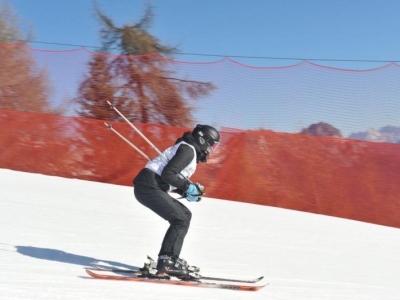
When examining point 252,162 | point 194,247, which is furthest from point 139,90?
point 194,247

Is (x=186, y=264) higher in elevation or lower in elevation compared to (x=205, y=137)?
lower

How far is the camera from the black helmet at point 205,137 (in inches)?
202

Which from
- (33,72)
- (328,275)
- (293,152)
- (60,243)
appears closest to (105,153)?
(33,72)

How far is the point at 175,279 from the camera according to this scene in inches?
212

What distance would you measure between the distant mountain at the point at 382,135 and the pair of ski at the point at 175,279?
7.11 metres

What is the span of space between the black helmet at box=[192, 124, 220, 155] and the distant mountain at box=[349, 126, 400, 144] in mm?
7471

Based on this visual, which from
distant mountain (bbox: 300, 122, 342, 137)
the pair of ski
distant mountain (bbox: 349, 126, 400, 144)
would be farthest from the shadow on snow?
distant mountain (bbox: 349, 126, 400, 144)

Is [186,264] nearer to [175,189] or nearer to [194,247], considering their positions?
[175,189]

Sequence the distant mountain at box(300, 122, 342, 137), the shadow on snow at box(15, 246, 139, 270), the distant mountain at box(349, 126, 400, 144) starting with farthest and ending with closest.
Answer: the distant mountain at box(300, 122, 342, 137), the distant mountain at box(349, 126, 400, 144), the shadow on snow at box(15, 246, 139, 270)

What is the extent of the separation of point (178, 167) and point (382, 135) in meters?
7.99

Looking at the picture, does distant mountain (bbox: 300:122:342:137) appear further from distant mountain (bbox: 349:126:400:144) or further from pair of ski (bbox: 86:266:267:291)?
pair of ski (bbox: 86:266:267:291)

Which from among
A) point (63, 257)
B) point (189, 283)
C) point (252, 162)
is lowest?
point (189, 283)

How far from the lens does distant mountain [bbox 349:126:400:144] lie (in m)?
11.7

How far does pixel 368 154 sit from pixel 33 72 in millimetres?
8452
